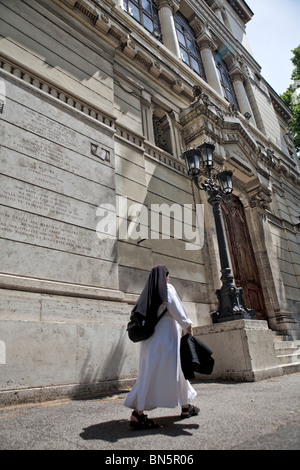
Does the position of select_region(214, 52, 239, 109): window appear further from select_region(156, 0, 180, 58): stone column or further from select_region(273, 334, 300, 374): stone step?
select_region(273, 334, 300, 374): stone step

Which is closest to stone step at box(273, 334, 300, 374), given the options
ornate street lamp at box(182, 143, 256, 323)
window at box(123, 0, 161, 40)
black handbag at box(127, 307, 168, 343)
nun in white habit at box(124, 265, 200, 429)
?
ornate street lamp at box(182, 143, 256, 323)

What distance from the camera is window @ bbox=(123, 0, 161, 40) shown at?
13.2 m

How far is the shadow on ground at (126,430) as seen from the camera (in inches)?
101

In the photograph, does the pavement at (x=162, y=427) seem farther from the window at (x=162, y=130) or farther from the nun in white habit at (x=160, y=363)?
the window at (x=162, y=130)

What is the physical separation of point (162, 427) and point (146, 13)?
1671cm

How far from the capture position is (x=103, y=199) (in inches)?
266

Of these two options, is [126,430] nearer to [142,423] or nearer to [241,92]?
[142,423]

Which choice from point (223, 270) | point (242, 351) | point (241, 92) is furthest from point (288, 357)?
point (241, 92)

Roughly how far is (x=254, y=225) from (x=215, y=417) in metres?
10.7

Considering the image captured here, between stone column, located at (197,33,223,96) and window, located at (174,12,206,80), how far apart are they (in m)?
0.24

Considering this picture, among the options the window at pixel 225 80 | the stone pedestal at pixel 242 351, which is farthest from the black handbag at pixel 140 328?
the window at pixel 225 80

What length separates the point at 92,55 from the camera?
8.49 meters
